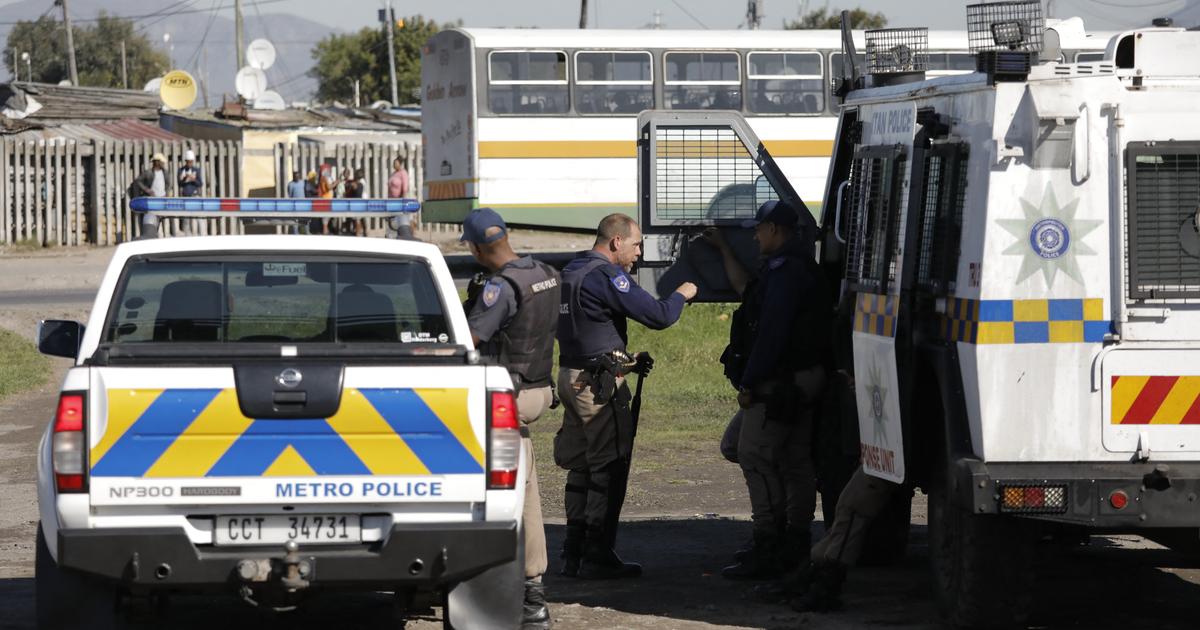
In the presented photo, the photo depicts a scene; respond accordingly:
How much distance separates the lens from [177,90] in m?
42.8

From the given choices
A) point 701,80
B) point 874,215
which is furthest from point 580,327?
point 701,80

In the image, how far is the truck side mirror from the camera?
6.70 metres

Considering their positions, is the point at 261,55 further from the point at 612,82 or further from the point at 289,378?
the point at 289,378

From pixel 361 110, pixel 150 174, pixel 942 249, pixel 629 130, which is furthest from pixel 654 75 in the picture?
pixel 361 110

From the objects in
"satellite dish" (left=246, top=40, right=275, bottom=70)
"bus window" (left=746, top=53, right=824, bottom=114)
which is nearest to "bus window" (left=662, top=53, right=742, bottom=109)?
"bus window" (left=746, top=53, right=824, bottom=114)

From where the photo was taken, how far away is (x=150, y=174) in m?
31.5

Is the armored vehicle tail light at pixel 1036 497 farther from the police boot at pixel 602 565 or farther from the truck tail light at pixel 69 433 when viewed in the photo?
the truck tail light at pixel 69 433

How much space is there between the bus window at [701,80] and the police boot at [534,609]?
17725 mm

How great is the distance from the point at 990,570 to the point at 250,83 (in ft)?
151

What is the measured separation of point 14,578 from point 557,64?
17168 millimetres

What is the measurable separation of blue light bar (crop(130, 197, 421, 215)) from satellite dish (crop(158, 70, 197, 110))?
36.4 meters

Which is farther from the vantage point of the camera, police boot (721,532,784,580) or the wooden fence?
the wooden fence

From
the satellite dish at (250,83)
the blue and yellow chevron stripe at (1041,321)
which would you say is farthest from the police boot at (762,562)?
the satellite dish at (250,83)

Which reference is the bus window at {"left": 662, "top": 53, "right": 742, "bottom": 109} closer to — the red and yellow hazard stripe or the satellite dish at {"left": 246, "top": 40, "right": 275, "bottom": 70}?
the red and yellow hazard stripe
